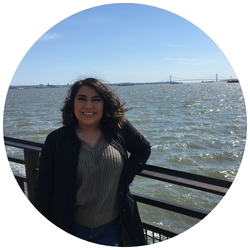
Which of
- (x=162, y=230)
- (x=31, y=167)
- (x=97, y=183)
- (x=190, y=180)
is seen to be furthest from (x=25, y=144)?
(x=190, y=180)

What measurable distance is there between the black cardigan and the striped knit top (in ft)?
0.14

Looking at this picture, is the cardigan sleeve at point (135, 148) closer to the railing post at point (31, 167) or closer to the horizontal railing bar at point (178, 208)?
the horizontal railing bar at point (178, 208)

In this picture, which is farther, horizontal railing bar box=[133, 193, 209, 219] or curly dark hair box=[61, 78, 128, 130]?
horizontal railing bar box=[133, 193, 209, 219]

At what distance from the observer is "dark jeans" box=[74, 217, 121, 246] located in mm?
1909

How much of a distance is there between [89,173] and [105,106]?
514 millimetres

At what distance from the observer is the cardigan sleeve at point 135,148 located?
2064 millimetres

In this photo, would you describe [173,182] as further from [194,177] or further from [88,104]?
[88,104]

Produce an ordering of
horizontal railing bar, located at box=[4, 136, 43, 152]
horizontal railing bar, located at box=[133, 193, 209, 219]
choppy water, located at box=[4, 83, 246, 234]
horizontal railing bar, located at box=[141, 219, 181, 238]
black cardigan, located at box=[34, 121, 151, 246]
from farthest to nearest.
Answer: choppy water, located at box=[4, 83, 246, 234] < horizontal railing bar, located at box=[4, 136, 43, 152] < horizontal railing bar, located at box=[141, 219, 181, 238] < horizontal railing bar, located at box=[133, 193, 209, 219] < black cardigan, located at box=[34, 121, 151, 246]

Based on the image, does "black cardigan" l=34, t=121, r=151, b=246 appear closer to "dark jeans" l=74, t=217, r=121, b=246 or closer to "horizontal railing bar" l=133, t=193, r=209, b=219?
"dark jeans" l=74, t=217, r=121, b=246

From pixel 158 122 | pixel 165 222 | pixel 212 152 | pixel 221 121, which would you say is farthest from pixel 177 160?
pixel 221 121

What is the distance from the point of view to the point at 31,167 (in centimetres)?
278

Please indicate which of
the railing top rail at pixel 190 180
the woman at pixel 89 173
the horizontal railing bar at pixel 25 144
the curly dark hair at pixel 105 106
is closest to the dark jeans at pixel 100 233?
the woman at pixel 89 173

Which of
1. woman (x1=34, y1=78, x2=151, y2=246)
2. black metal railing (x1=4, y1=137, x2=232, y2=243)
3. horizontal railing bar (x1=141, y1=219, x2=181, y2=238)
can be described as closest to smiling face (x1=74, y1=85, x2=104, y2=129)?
woman (x1=34, y1=78, x2=151, y2=246)

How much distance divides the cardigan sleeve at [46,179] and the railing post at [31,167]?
3.08 ft
